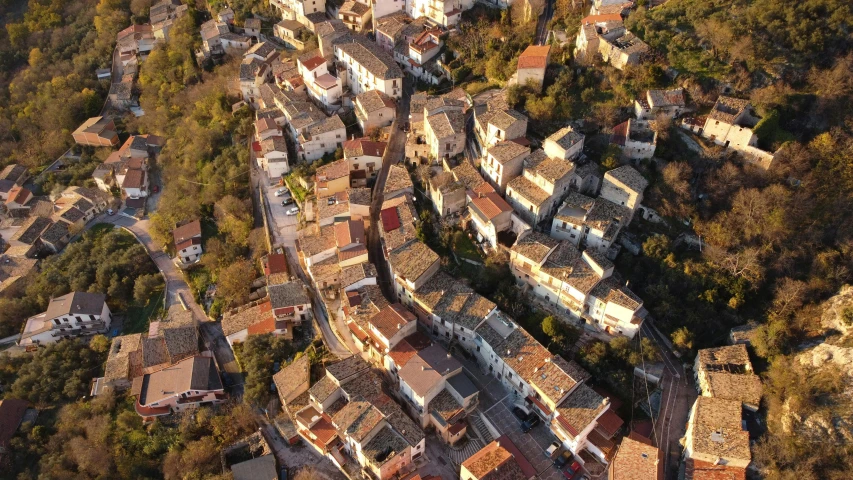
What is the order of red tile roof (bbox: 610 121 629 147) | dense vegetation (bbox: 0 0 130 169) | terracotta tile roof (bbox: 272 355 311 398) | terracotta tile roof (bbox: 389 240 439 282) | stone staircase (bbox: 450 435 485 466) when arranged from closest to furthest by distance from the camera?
stone staircase (bbox: 450 435 485 466)
terracotta tile roof (bbox: 272 355 311 398)
terracotta tile roof (bbox: 389 240 439 282)
red tile roof (bbox: 610 121 629 147)
dense vegetation (bbox: 0 0 130 169)

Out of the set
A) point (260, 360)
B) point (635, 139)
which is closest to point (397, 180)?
point (260, 360)

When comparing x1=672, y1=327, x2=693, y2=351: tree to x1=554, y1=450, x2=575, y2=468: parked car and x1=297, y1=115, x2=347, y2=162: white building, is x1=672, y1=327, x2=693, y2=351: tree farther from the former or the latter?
x1=297, y1=115, x2=347, y2=162: white building

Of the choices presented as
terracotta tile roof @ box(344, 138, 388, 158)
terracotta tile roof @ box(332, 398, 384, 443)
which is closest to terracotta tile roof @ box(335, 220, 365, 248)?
terracotta tile roof @ box(344, 138, 388, 158)

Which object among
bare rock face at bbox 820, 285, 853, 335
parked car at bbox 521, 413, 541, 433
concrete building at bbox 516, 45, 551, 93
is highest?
concrete building at bbox 516, 45, 551, 93

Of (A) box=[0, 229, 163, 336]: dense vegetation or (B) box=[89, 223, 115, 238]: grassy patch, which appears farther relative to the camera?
(B) box=[89, 223, 115, 238]: grassy patch

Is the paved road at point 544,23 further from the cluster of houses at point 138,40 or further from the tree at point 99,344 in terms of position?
the cluster of houses at point 138,40

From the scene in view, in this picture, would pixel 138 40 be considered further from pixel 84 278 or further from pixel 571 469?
pixel 571 469
